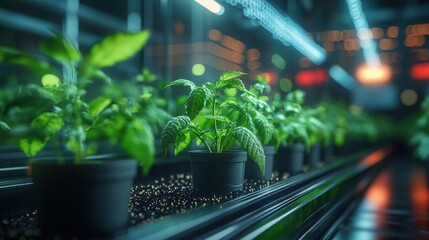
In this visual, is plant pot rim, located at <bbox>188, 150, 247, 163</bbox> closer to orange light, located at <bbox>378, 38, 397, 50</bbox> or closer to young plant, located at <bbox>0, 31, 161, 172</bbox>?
young plant, located at <bbox>0, 31, 161, 172</bbox>

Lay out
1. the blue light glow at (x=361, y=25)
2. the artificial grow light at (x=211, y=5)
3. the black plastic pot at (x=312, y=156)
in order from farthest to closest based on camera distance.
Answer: the blue light glow at (x=361, y=25) → the black plastic pot at (x=312, y=156) → the artificial grow light at (x=211, y=5)

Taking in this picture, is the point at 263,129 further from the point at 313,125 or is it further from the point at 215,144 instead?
the point at 313,125

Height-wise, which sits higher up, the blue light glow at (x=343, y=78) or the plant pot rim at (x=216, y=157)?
the blue light glow at (x=343, y=78)

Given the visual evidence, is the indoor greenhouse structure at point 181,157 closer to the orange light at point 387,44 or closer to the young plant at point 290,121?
the young plant at point 290,121

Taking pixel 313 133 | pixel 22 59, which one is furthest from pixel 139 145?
pixel 313 133

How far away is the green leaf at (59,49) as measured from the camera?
0.98 m

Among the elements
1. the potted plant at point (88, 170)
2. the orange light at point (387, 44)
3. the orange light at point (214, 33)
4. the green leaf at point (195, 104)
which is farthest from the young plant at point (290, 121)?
the orange light at point (387, 44)

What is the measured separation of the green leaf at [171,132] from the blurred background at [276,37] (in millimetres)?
568

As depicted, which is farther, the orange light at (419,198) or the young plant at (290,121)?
the young plant at (290,121)

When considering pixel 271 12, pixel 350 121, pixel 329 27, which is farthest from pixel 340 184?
pixel 329 27

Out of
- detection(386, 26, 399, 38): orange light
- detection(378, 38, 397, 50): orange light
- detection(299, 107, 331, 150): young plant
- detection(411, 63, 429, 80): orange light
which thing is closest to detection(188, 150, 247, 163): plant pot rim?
detection(299, 107, 331, 150): young plant

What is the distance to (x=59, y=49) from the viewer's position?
3.29ft

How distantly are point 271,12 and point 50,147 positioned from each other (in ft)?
8.37

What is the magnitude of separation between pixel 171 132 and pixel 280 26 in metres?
2.81
